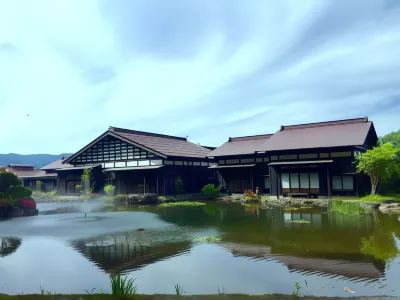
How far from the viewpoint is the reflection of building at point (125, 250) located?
9.66 m

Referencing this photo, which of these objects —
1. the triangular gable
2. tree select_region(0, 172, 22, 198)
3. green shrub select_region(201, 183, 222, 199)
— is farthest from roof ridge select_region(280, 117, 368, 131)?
tree select_region(0, 172, 22, 198)

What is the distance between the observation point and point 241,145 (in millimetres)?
36250

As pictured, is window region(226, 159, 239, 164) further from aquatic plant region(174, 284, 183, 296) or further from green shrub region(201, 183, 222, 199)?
aquatic plant region(174, 284, 183, 296)

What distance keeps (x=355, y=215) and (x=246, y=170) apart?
52.4 feet

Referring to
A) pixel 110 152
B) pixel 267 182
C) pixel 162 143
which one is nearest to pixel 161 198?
pixel 162 143

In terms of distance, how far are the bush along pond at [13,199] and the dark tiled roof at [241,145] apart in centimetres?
1776

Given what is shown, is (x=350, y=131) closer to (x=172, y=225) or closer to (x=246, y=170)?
(x=246, y=170)

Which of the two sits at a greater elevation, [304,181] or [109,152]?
[109,152]

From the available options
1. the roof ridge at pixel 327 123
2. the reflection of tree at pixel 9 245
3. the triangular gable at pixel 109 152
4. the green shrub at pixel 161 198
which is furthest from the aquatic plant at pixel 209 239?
the roof ridge at pixel 327 123

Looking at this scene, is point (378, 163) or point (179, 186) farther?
point (179, 186)

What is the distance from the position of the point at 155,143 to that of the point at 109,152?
538cm

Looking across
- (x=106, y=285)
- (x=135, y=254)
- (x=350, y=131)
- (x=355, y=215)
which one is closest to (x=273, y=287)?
(x=106, y=285)

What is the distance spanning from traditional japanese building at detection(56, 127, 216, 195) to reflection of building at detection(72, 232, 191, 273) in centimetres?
2019

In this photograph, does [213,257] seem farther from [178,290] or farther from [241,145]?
[241,145]
